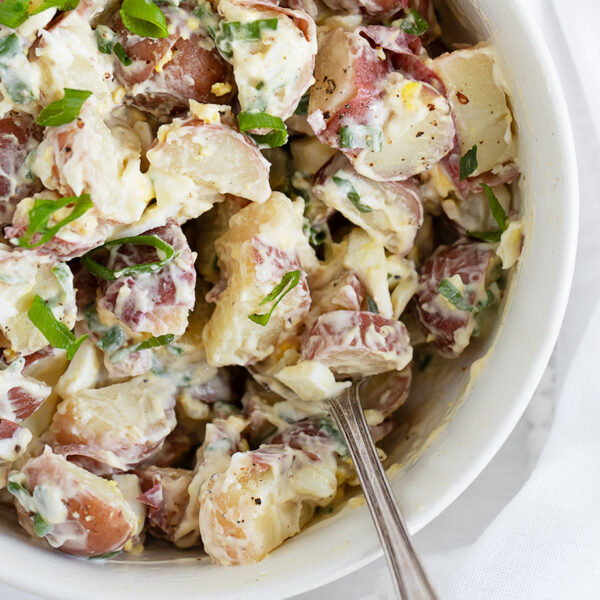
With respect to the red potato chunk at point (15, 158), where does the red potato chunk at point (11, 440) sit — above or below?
below

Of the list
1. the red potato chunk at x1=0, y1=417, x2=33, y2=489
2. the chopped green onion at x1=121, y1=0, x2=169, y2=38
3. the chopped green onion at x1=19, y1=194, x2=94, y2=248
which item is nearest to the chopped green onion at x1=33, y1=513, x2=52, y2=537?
the red potato chunk at x1=0, y1=417, x2=33, y2=489

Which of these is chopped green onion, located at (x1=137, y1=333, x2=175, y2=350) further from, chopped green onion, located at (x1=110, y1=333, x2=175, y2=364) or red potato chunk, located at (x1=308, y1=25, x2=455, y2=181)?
red potato chunk, located at (x1=308, y1=25, x2=455, y2=181)

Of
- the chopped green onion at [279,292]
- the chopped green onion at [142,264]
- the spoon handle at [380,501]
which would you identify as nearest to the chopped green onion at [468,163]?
the chopped green onion at [279,292]

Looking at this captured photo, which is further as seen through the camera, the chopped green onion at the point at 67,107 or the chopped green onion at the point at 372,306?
the chopped green onion at the point at 372,306

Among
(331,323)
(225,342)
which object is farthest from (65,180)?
(331,323)

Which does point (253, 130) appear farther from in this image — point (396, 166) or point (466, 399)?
point (466, 399)

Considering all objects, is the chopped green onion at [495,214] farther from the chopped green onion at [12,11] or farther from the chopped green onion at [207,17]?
the chopped green onion at [12,11]
